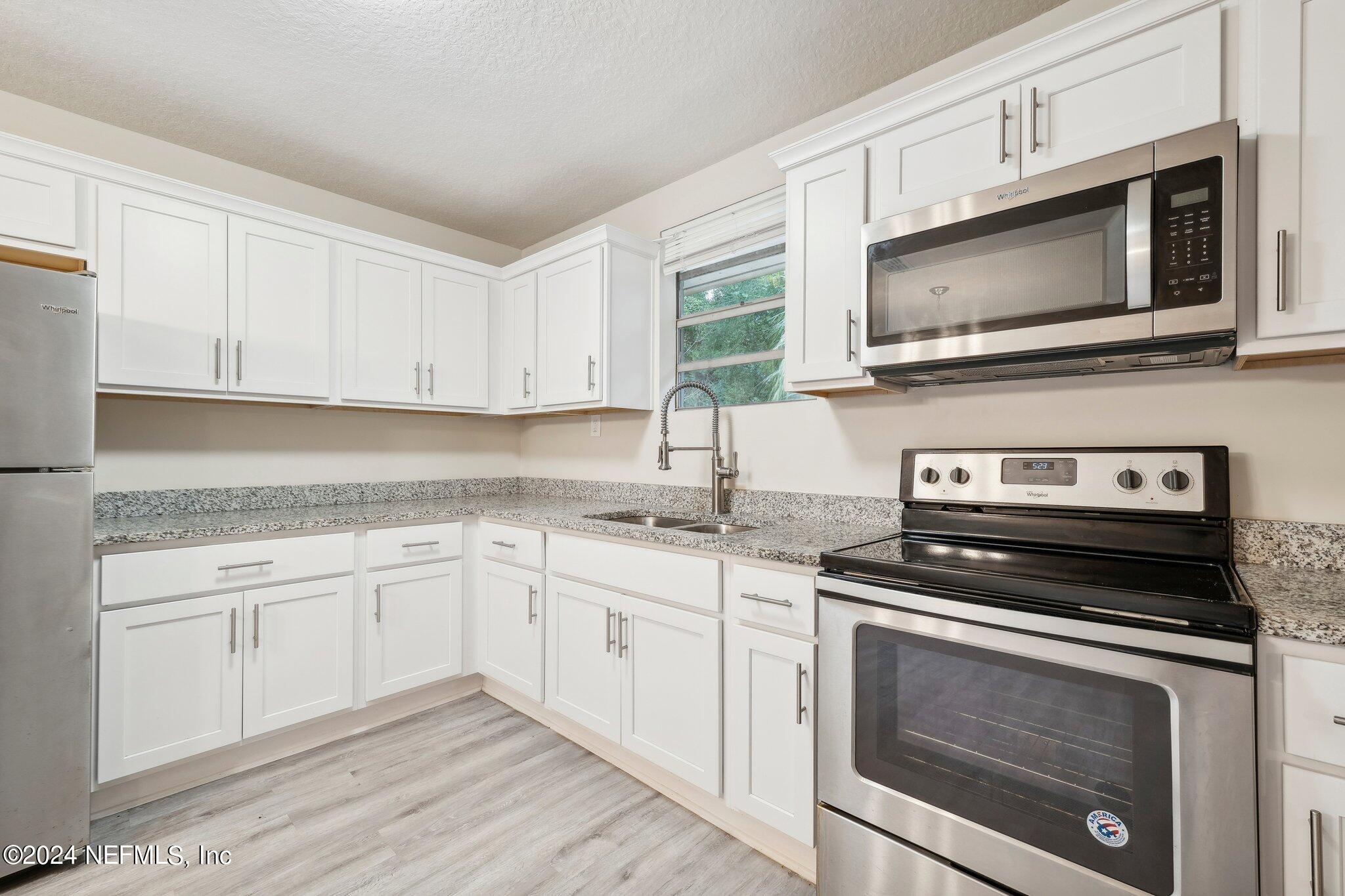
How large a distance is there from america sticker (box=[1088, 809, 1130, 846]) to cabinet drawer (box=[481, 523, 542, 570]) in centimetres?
193

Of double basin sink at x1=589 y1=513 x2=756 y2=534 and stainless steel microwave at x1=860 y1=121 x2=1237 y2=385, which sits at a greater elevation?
stainless steel microwave at x1=860 y1=121 x2=1237 y2=385

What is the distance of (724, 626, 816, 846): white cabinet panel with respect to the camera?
5.17 feet

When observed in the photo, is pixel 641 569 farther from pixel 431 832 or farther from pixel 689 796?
pixel 431 832

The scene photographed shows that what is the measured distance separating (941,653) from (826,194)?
4.62 ft

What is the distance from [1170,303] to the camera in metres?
1.24

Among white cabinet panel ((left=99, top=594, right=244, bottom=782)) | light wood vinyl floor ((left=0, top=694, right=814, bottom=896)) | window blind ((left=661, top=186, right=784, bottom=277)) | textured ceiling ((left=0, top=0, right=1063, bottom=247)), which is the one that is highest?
textured ceiling ((left=0, top=0, right=1063, bottom=247))

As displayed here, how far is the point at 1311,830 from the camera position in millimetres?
947

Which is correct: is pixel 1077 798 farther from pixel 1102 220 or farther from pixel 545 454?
pixel 545 454

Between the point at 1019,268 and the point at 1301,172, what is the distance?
498 millimetres

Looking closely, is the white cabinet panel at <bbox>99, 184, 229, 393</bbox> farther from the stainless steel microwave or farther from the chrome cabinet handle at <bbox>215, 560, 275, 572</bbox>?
the stainless steel microwave

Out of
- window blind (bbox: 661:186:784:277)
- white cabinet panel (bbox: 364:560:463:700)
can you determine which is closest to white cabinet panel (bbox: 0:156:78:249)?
white cabinet panel (bbox: 364:560:463:700)

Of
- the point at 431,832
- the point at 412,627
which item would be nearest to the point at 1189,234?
the point at 431,832

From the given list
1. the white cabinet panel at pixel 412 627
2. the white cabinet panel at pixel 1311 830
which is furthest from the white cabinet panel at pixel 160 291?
the white cabinet panel at pixel 1311 830

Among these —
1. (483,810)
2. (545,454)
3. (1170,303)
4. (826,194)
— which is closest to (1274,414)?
(1170,303)
